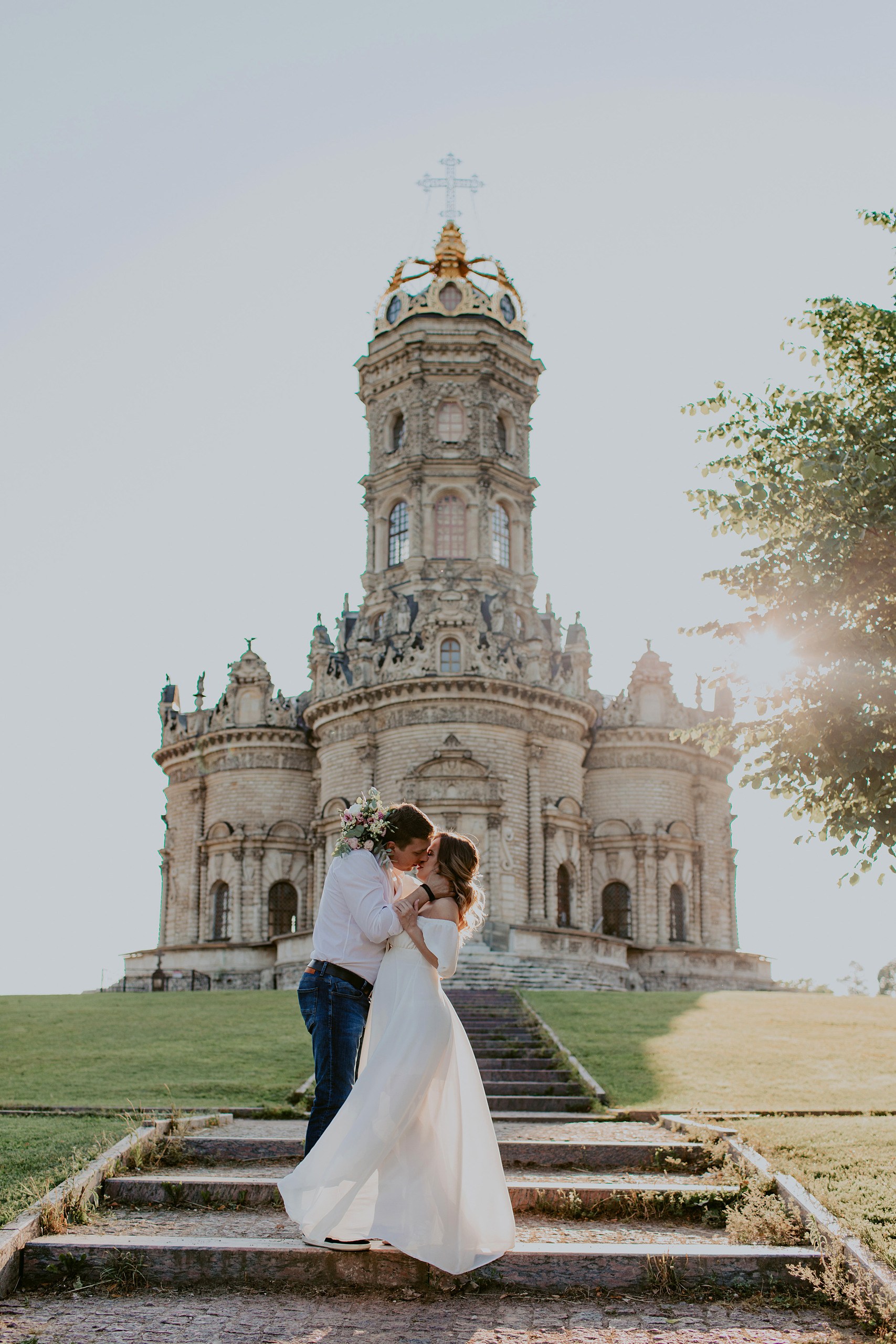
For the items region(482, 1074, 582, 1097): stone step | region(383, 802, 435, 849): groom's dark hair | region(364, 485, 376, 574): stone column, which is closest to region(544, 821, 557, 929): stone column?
region(364, 485, 376, 574): stone column

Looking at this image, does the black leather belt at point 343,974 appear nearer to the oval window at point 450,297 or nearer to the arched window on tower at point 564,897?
the arched window on tower at point 564,897

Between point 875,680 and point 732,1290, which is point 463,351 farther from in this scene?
point 732,1290

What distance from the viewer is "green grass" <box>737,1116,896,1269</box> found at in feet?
25.7

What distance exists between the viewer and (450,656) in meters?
43.7

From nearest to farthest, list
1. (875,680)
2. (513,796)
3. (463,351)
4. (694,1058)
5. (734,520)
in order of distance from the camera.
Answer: (875,680), (734,520), (694,1058), (513,796), (463,351)

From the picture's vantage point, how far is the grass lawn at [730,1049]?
15.4 meters

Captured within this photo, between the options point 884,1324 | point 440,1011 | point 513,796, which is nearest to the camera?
point 884,1324

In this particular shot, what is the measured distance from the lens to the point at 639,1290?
7207mm

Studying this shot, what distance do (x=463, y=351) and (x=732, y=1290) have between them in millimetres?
46276

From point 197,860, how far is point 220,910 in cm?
218

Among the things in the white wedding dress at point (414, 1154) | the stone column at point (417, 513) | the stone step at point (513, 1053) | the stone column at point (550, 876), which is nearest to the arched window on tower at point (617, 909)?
the stone column at point (550, 876)

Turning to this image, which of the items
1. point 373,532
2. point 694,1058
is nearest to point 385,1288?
point 694,1058

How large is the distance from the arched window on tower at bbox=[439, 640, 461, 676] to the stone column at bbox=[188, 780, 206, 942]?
12.3m

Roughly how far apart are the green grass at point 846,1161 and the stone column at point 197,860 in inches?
1475
